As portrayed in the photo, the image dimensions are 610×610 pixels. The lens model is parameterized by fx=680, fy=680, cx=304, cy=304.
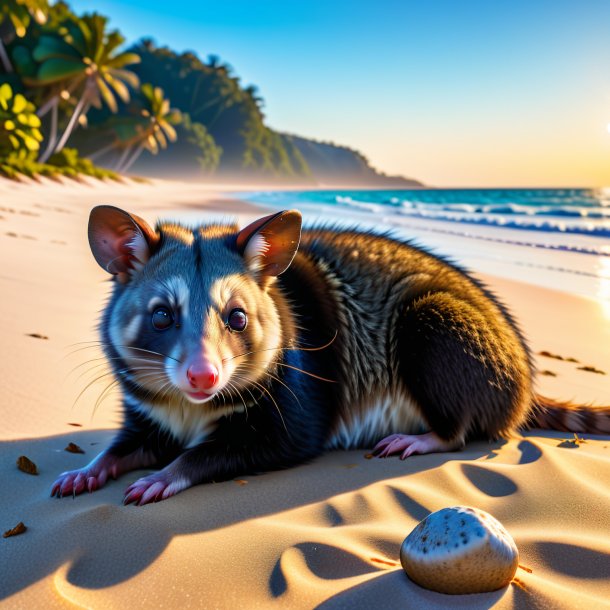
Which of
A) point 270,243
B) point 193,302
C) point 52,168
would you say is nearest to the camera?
point 193,302

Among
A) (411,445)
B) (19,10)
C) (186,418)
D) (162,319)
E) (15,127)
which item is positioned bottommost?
(411,445)

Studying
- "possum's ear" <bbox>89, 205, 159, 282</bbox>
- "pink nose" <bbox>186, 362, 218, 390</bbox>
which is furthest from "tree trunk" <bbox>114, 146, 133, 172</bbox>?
"pink nose" <bbox>186, 362, 218, 390</bbox>

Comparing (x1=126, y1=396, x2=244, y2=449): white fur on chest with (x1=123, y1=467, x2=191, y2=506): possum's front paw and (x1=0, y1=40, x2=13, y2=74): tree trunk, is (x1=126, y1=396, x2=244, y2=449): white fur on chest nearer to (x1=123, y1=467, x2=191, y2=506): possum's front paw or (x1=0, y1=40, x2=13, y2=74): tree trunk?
(x1=123, y1=467, x2=191, y2=506): possum's front paw

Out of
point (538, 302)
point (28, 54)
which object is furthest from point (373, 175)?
point (538, 302)

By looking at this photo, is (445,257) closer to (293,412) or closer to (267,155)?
(293,412)

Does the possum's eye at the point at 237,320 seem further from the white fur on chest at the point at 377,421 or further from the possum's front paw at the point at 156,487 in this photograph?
the white fur on chest at the point at 377,421

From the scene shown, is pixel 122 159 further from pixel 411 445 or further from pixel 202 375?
pixel 202 375

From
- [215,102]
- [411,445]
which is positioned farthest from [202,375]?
[215,102]
